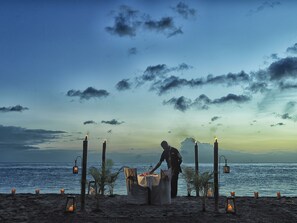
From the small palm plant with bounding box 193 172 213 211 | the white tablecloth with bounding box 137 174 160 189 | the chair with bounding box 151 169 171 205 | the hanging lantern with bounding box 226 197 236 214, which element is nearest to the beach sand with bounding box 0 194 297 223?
the hanging lantern with bounding box 226 197 236 214

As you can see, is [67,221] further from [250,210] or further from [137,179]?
[250,210]

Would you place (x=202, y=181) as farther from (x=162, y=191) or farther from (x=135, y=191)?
(x=135, y=191)

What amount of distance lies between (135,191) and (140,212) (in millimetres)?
1972

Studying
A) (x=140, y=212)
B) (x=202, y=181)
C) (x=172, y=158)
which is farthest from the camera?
(x=172, y=158)

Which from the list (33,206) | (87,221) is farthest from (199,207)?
(33,206)

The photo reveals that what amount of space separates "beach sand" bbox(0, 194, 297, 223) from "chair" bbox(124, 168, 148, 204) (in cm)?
40

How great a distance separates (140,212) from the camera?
479 inches

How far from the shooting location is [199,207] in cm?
1338

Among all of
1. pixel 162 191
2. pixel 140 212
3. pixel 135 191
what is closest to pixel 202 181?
pixel 162 191

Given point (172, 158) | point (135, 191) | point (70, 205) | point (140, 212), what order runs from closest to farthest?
point (70, 205)
point (140, 212)
point (135, 191)
point (172, 158)

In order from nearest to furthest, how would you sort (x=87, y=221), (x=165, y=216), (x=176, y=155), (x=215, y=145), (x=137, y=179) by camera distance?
(x=87, y=221), (x=165, y=216), (x=215, y=145), (x=137, y=179), (x=176, y=155)

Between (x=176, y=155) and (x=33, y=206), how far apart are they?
543 cm

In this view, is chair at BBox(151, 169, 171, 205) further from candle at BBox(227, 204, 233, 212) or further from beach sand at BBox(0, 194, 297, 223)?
candle at BBox(227, 204, 233, 212)

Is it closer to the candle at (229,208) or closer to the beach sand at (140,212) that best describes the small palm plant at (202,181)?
the beach sand at (140,212)
